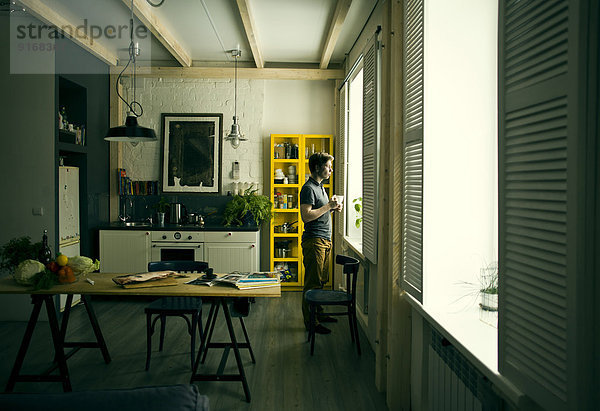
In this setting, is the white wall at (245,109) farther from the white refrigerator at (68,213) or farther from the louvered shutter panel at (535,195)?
the louvered shutter panel at (535,195)

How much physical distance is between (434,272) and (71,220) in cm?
455

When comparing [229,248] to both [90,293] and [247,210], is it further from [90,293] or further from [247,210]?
[90,293]

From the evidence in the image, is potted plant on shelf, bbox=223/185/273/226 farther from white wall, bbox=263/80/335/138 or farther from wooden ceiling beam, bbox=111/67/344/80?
wooden ceiling beam, bbox=111/67/344/80

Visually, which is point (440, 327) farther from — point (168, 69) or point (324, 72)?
point (168, 69)

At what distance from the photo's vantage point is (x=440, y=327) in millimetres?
2096

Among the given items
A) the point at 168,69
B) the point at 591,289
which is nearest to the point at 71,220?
the point at 168,69

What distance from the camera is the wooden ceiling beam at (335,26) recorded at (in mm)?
3936

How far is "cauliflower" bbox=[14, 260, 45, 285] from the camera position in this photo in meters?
2.91

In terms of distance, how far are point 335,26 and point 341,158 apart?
1905 millimetres

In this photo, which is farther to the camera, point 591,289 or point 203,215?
point 203,215

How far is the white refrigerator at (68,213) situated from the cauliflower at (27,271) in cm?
203

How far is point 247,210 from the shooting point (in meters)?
5.99

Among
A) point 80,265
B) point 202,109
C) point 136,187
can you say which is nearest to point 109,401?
point 80,265

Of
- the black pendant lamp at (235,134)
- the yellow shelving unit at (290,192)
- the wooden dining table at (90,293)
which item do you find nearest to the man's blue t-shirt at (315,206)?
the wooden dining table at (90,293)
